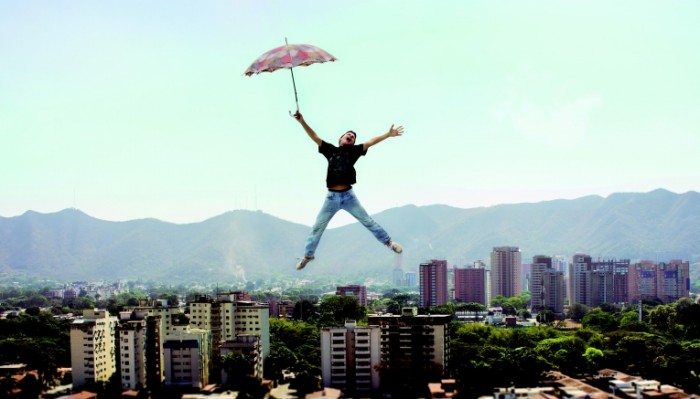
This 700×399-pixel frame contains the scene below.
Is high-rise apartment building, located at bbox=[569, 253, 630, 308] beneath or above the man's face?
beneath

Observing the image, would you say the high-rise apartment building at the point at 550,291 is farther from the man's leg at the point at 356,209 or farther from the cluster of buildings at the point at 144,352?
the man's leg at the point at 356,209

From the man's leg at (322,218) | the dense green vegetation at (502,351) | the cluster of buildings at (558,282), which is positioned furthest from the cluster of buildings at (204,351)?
the cluster of buildings at (558,282)

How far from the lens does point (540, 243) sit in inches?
4466

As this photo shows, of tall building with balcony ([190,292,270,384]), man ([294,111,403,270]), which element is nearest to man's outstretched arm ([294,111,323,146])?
man ([294,111,403,270])

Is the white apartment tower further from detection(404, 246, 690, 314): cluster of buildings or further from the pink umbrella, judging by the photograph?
detection(404, 246, 690, 314): cluster of buildings

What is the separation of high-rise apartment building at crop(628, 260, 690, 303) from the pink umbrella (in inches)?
1479

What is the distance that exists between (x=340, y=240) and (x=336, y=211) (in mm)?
111282

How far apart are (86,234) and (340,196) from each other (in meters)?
116

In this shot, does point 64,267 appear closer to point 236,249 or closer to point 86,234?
point 86,234

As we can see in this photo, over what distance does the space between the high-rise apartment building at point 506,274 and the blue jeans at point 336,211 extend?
39.6m

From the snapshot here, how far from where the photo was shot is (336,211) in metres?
5.37

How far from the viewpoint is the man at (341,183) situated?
5316mm

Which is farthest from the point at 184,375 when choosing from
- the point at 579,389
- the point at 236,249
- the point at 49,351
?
the point at 236,249

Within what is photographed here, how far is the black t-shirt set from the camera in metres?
5.31
